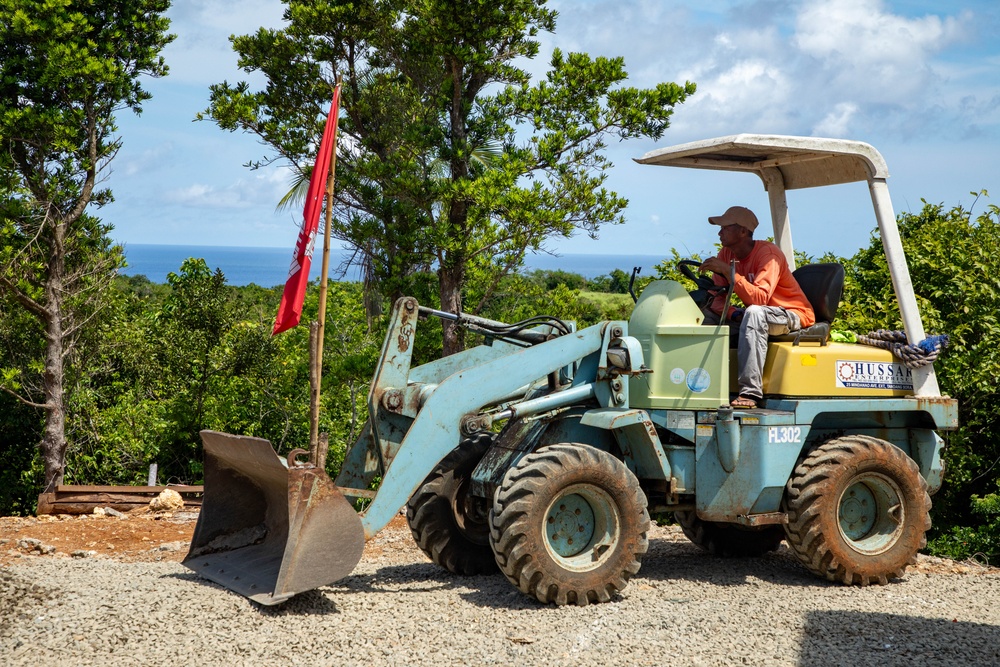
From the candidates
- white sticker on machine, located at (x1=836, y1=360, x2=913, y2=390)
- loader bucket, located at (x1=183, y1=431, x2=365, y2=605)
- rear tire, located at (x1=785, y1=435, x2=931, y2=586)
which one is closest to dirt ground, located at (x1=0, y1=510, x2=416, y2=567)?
loader bucket, located at (x1=183, y1=431, x2=365, y2=605)

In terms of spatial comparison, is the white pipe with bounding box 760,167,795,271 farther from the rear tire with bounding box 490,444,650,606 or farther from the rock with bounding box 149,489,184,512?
the rock with bounding box 149,489,184,512

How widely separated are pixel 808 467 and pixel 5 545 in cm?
739

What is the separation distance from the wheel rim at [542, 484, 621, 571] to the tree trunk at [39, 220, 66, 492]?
9606 mm

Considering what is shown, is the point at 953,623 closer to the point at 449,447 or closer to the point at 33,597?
the point at 449,447

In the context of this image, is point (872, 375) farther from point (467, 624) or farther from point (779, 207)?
point (467, 624)

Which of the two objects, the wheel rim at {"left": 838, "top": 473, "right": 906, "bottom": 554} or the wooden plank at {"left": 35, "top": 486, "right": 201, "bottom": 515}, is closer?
the wheel rim at {"left": 838, "top": 473, "right": 906, "bottom": 554}

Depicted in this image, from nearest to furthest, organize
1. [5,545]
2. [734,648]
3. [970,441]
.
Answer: [734,648], [5,545], [970,441]

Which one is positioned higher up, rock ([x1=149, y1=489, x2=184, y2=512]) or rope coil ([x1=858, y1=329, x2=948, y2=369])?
rope coil ([x1=858, y1=329, x2=948, y2=369])

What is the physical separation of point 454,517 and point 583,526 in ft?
3.57

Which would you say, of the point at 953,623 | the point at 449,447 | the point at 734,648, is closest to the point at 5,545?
the point at 449,447

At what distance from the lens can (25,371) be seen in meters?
16.4

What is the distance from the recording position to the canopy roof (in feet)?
25.4

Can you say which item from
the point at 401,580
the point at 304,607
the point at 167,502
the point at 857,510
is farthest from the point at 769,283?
the point at 167,502

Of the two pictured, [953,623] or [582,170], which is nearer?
[953,623]
